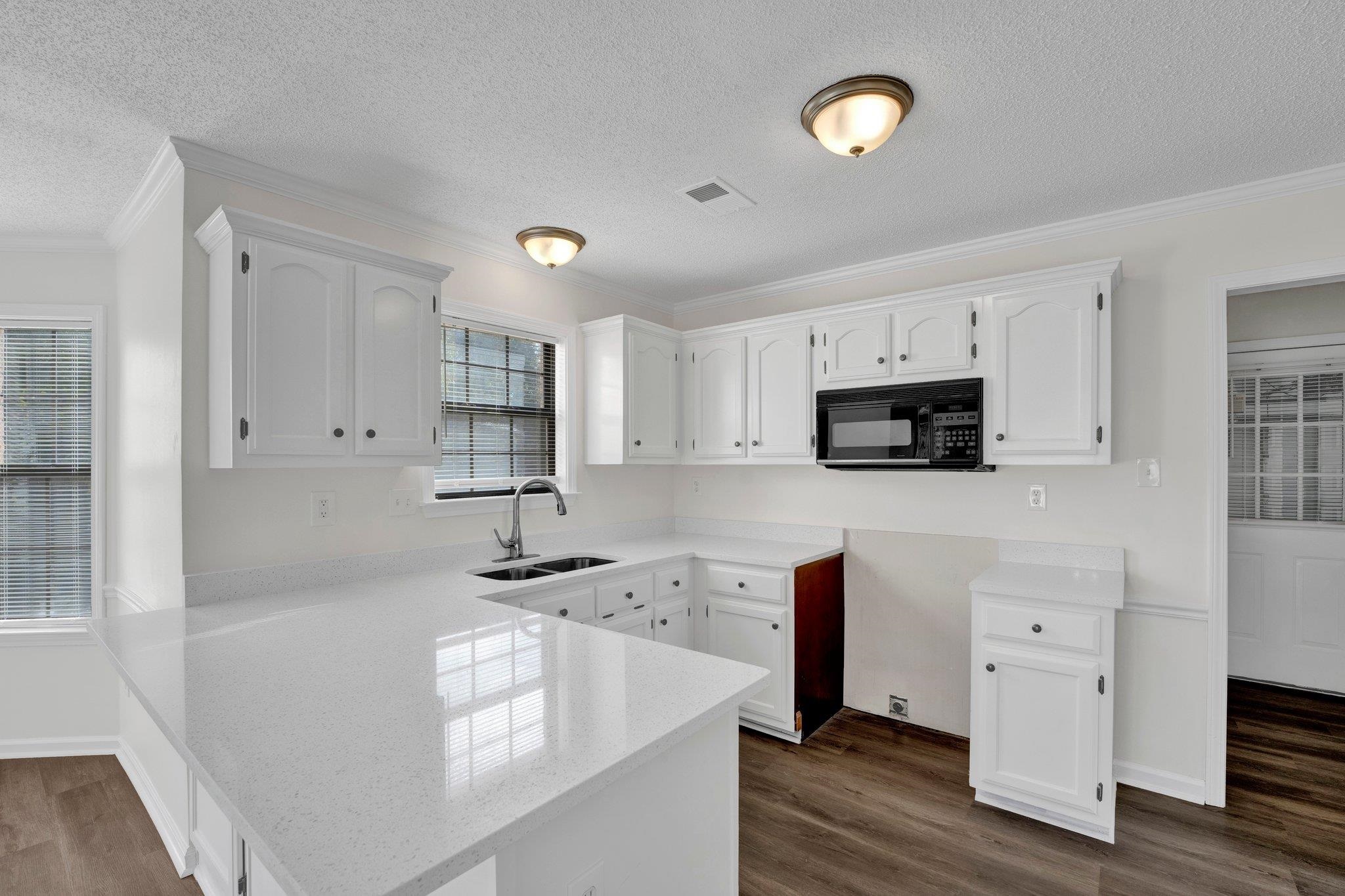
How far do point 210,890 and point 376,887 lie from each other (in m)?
1.91

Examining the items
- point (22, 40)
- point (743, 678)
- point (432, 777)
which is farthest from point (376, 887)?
point (22, 40)

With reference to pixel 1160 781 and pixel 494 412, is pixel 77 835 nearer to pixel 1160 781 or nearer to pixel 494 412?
pixel 494 412

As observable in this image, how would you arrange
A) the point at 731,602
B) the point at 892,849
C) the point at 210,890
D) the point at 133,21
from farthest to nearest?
the point at 731,602 < the point at 892,849 < the point at 210,890 < the point at 133,21

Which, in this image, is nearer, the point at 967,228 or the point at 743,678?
the point at 743,678

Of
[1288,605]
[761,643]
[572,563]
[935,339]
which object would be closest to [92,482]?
[572,563]

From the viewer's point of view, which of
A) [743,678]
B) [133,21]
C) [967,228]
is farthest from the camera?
[967,228]

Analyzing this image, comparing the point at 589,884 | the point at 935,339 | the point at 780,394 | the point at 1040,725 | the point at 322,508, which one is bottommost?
the point at 1040,725

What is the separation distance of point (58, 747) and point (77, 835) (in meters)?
0.95

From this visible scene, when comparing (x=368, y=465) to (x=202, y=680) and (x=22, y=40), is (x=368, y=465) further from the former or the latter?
(x=22, y=40)

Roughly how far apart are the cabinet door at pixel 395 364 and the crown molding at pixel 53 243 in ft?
6.12

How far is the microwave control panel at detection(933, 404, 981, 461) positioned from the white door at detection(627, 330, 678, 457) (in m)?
1.53

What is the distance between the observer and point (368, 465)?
2330 millimetres

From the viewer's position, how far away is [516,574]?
3094mm

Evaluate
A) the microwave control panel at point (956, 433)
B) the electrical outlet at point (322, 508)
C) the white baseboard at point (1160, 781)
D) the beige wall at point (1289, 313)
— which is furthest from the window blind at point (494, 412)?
the beige wall at point (1289, 313)
